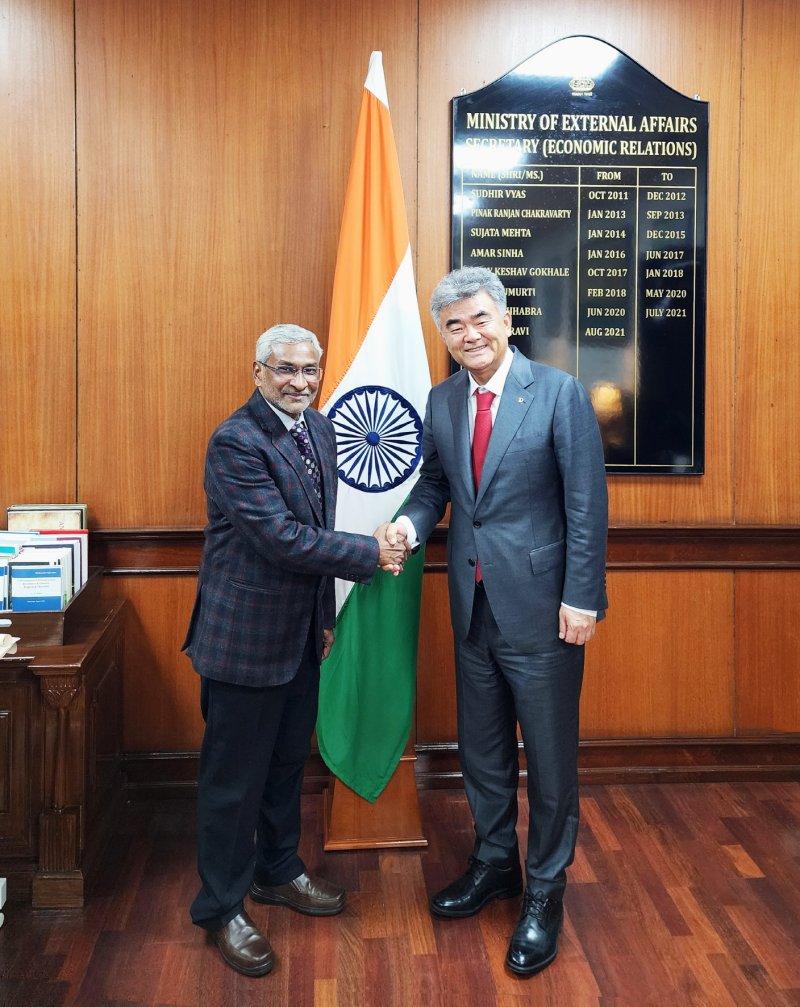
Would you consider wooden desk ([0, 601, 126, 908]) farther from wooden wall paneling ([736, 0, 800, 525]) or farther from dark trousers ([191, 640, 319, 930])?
wooden wall paneling ([736, 0, 800, 525])

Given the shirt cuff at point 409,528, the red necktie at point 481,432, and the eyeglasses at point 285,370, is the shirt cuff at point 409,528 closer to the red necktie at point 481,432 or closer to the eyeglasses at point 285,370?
the red necktie at point 481,432

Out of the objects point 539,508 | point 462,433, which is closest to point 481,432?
point 462,433

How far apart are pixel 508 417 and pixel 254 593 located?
752mm

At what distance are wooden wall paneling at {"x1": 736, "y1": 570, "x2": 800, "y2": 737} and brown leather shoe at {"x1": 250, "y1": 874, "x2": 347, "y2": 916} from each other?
67.3 inches

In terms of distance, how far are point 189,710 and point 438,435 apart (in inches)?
57.0

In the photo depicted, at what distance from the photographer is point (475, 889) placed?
226cm

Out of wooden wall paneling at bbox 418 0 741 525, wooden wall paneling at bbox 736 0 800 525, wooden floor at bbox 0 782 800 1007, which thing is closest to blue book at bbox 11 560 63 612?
wooden floor at bbox 0 782 800 1007

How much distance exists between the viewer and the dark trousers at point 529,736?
211cm

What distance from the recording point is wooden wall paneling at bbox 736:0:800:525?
118 inches

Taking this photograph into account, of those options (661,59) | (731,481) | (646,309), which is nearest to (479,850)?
(731,481)

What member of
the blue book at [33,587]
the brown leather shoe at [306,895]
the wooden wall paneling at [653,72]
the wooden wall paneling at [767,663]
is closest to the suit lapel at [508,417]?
the wooden wall paneling at [653,72]

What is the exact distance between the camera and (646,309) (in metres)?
3.01

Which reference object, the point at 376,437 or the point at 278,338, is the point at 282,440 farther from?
the point at 376,437

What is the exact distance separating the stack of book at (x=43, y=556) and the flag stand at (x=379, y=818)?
103 centimetres
